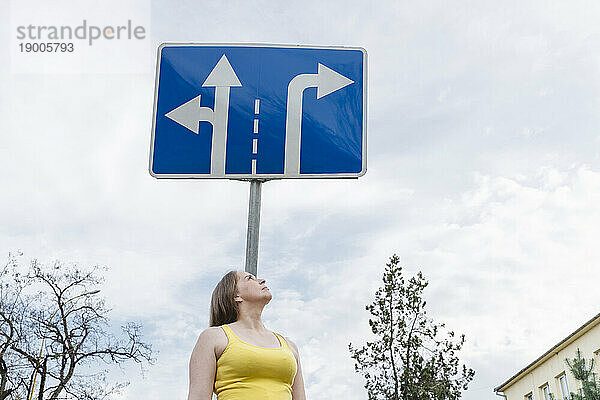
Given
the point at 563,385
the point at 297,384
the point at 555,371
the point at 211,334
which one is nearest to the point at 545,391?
the point at 555,371

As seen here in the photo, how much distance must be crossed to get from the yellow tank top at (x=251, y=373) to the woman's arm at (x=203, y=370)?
0.10 feet

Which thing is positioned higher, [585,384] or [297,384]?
[297,384]

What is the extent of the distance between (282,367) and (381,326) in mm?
23952

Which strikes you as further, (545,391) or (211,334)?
(545,391)

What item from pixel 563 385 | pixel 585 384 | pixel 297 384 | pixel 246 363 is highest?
pixel 246 363

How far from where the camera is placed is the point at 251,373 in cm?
253

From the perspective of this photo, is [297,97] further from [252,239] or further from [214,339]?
[214,339]

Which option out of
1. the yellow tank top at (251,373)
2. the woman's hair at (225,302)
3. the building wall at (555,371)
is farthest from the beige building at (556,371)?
the yellow tank top at (251,373)

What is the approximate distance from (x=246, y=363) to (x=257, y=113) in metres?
1.09

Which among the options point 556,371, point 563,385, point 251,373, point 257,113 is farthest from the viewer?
point 556,371

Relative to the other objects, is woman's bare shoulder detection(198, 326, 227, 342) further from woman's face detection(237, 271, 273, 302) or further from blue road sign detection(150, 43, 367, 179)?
blue road sign detection(150, 43, 367, 179)

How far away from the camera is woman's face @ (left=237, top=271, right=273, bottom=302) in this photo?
2.79 metres

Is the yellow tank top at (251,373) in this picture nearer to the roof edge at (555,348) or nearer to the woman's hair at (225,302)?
the woman's hair at (225,302)

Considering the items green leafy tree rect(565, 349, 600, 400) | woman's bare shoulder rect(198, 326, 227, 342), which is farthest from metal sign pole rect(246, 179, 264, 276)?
green leafy tree rect(565, 349, 600, 400)
